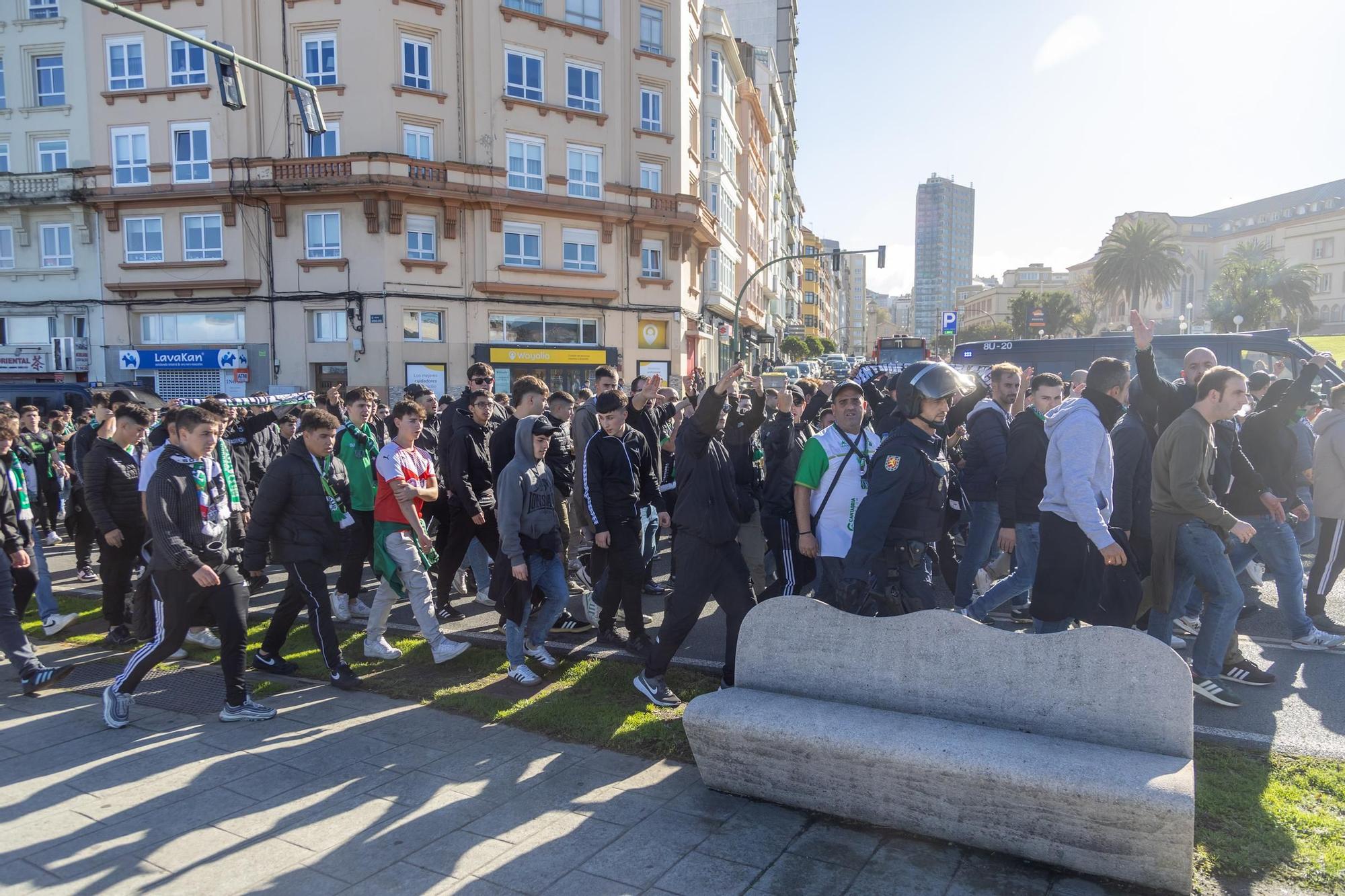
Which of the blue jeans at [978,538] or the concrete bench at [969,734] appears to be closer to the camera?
the concrete bench at [969,734]

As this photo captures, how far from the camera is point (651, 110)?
29.5 m

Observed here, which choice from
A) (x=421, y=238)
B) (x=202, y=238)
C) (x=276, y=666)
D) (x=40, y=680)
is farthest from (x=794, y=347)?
(x=40, y=680)

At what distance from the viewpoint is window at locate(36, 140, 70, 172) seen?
27984mm

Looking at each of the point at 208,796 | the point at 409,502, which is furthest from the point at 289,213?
the point at 208,796

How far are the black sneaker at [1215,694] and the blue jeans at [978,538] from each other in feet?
6.27

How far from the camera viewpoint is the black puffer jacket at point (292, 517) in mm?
5602

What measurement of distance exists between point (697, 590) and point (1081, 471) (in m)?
2.38

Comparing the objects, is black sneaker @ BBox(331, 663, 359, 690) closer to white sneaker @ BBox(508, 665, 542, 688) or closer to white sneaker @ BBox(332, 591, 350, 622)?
white sneaker @ BBox(508, 665, 542, 688)

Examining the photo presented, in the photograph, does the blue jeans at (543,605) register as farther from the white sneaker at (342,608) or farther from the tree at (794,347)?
the tree at (794,347)

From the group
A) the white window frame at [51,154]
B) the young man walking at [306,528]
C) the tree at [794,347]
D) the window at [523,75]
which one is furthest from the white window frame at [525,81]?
the tree at [794,347]

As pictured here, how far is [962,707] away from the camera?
12.3 feet

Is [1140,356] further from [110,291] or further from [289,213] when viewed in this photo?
[110,291]

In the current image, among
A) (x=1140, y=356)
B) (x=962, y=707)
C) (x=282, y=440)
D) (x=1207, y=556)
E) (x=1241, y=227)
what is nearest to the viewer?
(x=962, y=707)

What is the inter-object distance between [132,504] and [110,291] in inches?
1002
